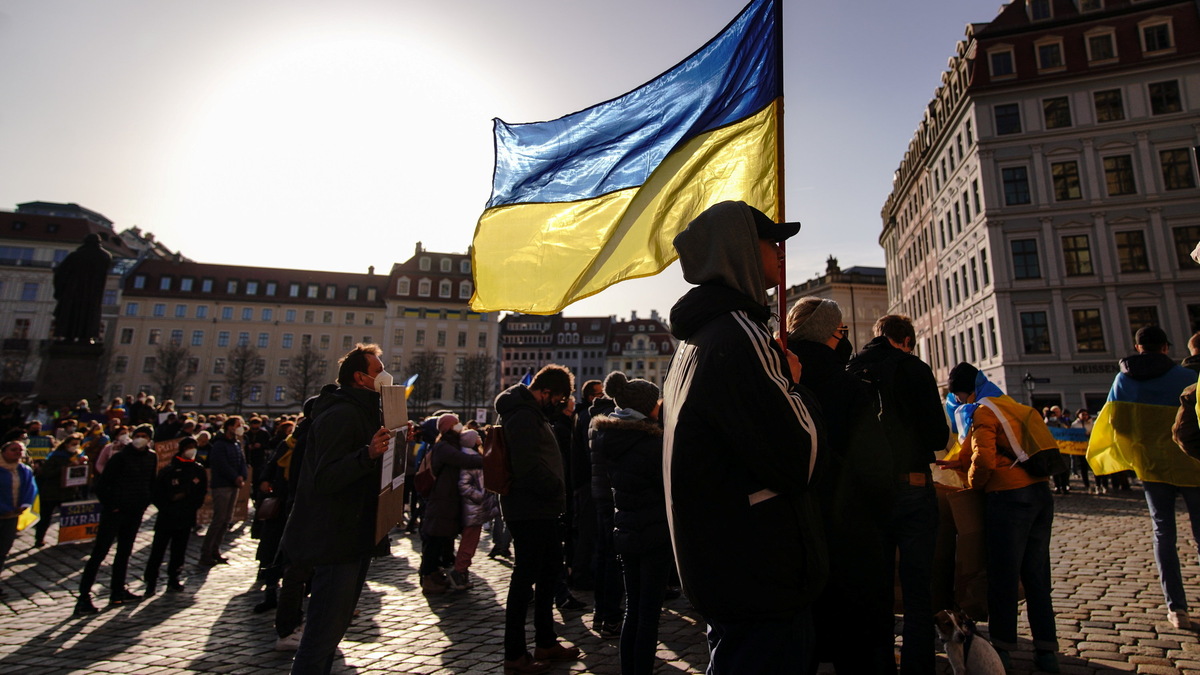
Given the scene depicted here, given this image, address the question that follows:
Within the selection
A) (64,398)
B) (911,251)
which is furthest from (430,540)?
(911,251)

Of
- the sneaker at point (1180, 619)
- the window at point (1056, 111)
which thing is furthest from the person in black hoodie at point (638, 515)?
the window at point (1056, 111)

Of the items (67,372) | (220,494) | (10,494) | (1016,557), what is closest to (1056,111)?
(1016,557)

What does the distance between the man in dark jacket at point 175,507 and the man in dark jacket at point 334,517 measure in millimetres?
5173

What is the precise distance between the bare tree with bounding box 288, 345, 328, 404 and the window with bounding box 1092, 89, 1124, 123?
238ft

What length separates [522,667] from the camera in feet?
15.2

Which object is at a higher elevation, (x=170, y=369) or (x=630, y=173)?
(x=170, y=369)

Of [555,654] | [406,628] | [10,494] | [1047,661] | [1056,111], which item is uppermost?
[1056,111]

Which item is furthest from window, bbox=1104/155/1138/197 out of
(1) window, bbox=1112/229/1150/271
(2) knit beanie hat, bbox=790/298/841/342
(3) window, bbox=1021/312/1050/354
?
(2) knit beanie hat, bbox=790/298/841/342

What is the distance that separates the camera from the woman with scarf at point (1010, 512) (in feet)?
15.0

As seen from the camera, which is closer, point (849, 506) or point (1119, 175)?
point (849, 506)

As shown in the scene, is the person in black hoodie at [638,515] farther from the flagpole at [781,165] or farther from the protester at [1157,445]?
the protester at [1157,445]

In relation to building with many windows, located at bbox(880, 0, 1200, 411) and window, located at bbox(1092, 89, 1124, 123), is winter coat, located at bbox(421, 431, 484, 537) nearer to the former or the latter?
building with many windows, located at bbox(880, 0, 1200, 411)

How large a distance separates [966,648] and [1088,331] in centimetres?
3720

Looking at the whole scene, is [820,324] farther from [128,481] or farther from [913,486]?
[128,481]
